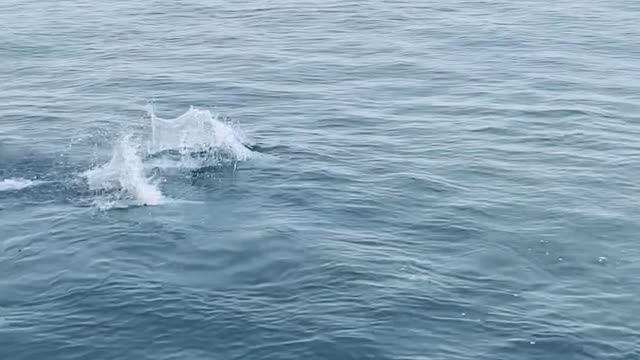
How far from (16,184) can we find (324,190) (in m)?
13.1

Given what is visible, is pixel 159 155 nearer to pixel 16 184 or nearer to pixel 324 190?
pixel 16 184

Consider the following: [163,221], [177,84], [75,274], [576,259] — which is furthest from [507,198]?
[177,84]

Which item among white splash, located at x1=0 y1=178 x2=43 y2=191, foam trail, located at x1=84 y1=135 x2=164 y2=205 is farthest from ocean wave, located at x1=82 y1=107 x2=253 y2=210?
white splash, located at x1=0 y1=178 x2=43 y2=191

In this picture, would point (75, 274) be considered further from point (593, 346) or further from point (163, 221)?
point (593, 346)

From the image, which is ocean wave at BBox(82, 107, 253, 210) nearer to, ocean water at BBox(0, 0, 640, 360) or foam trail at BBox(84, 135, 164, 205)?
foam trail at BBox(84, 135, 164, 205)

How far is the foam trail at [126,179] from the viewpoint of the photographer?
155ft

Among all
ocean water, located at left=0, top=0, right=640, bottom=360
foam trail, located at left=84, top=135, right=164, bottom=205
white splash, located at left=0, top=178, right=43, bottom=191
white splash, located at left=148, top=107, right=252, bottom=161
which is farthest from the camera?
white splash, located at left=148, top=107, right=252, bottom=161

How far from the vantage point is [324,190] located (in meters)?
48.5

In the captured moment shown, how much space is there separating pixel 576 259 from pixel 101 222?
18.0 metres

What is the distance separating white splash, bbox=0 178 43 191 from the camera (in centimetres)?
4866

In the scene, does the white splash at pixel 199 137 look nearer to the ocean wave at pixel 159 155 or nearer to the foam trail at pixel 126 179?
the ocean wave at pixel 159 155

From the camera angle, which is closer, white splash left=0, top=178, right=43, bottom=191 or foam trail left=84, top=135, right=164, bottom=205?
foam trail left=84, top=135, right=164, bottom=205

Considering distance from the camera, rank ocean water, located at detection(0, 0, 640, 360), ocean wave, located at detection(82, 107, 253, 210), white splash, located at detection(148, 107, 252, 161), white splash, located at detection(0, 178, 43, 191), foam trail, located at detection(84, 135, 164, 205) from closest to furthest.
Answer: ocean water, located at detection(0, 0, 640, 360) < foam trail, located at detection(84, 135, 164, 205) < ocean wave, located at detection(82, 107, 253, 210) < white splash, located at detection(0, 178, 43, 191) < white splash, located at detection(148, 107, 252, 161)

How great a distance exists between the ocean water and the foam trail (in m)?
0.19
